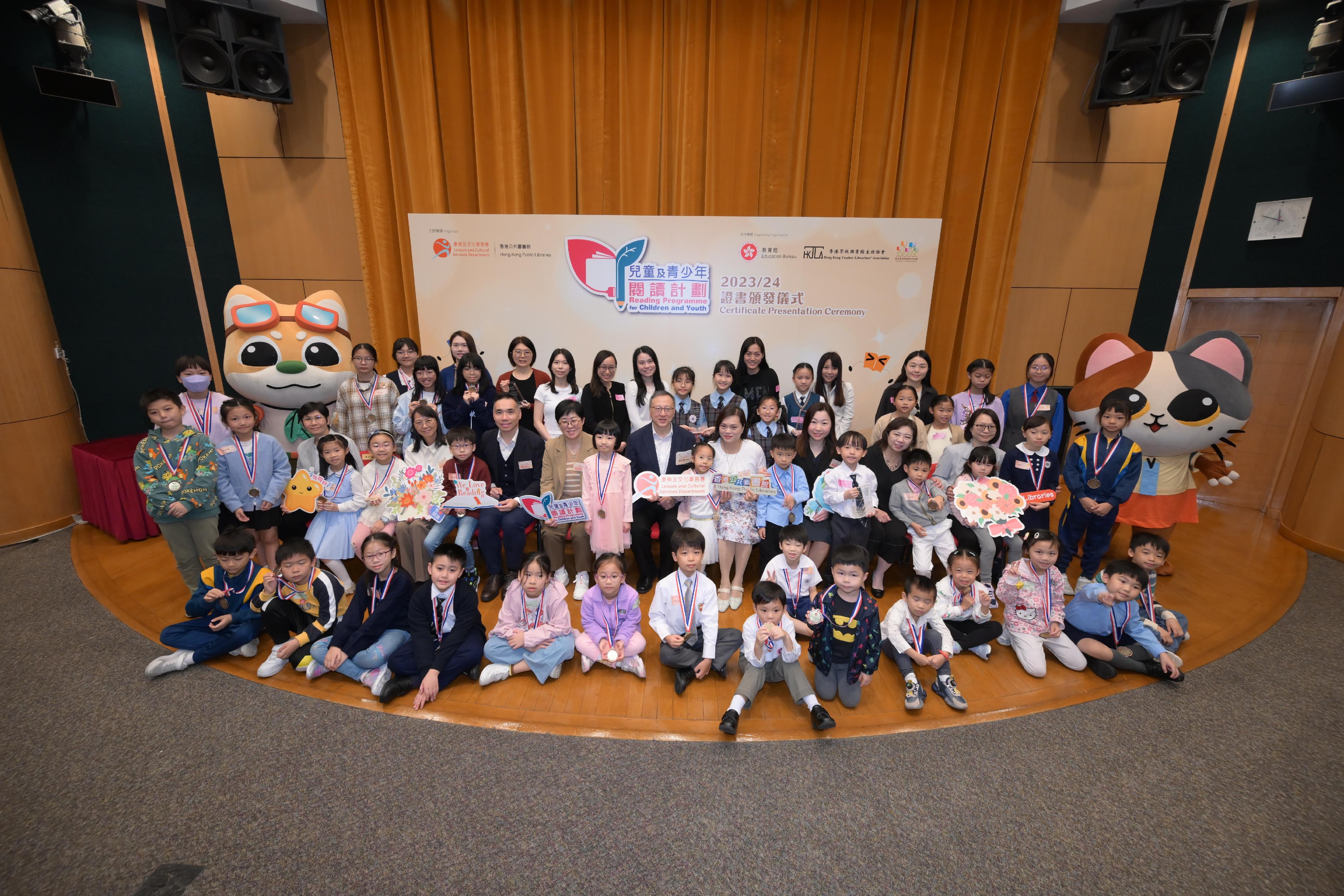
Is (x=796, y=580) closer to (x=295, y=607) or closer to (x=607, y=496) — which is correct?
(x=607, y=496)

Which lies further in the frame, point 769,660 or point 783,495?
point 783,495

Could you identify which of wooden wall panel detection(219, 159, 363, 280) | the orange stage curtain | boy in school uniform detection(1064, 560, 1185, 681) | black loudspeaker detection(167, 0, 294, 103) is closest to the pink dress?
boy in school uniform detection(1064, 560, 1185, 681)

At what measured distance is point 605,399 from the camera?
13.5ft

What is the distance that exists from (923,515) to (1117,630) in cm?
111

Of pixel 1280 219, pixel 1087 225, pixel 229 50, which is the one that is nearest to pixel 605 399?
pixel 229 50

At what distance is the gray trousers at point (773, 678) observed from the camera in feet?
8.25

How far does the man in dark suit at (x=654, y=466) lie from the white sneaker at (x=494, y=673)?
3.38 ft

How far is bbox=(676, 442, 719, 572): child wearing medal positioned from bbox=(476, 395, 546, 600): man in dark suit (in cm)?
103

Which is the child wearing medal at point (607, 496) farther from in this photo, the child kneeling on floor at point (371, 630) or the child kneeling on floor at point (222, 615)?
the child kneeling on floor at point (222, 615)

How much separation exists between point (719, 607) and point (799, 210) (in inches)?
157

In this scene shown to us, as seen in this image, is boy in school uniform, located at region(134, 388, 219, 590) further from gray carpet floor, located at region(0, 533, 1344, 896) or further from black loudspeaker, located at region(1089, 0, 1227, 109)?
black loudspeaker, located at region(1089, 0, 1227, 109)

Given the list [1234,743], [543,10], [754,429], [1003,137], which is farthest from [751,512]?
[543,10]

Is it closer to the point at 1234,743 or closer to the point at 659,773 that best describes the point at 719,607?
the point at 659,773

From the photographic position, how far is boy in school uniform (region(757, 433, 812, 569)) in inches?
131
